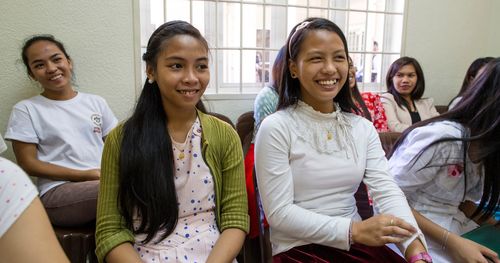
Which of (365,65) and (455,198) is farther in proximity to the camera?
(365,65)

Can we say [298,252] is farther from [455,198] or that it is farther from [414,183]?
[455,198]

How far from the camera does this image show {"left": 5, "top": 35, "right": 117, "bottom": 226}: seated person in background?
1612 mm

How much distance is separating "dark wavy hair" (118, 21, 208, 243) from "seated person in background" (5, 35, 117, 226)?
0.53m

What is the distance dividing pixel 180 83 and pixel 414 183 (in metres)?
0.79

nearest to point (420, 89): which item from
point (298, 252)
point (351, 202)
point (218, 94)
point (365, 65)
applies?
point (365, 65)

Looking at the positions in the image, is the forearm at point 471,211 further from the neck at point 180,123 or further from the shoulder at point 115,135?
the shoulder at point 115,135

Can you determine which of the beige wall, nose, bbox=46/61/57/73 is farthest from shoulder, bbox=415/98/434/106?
nose, bbox=46/61/57/73

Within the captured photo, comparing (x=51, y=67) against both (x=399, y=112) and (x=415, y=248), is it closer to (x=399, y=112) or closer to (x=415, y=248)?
(x=415, y=248)

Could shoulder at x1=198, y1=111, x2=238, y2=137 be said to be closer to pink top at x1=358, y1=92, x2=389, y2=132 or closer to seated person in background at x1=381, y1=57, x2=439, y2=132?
pink top at x1=358, y1=92, x2=389, y2=132

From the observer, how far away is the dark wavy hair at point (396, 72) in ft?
9.20

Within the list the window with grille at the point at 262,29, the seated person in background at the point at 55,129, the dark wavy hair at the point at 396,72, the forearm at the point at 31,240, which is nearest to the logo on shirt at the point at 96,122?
the seated person in background at the point at 55,129

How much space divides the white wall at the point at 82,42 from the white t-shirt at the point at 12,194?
171cm

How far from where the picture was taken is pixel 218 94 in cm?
251

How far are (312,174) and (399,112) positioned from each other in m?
1.97
